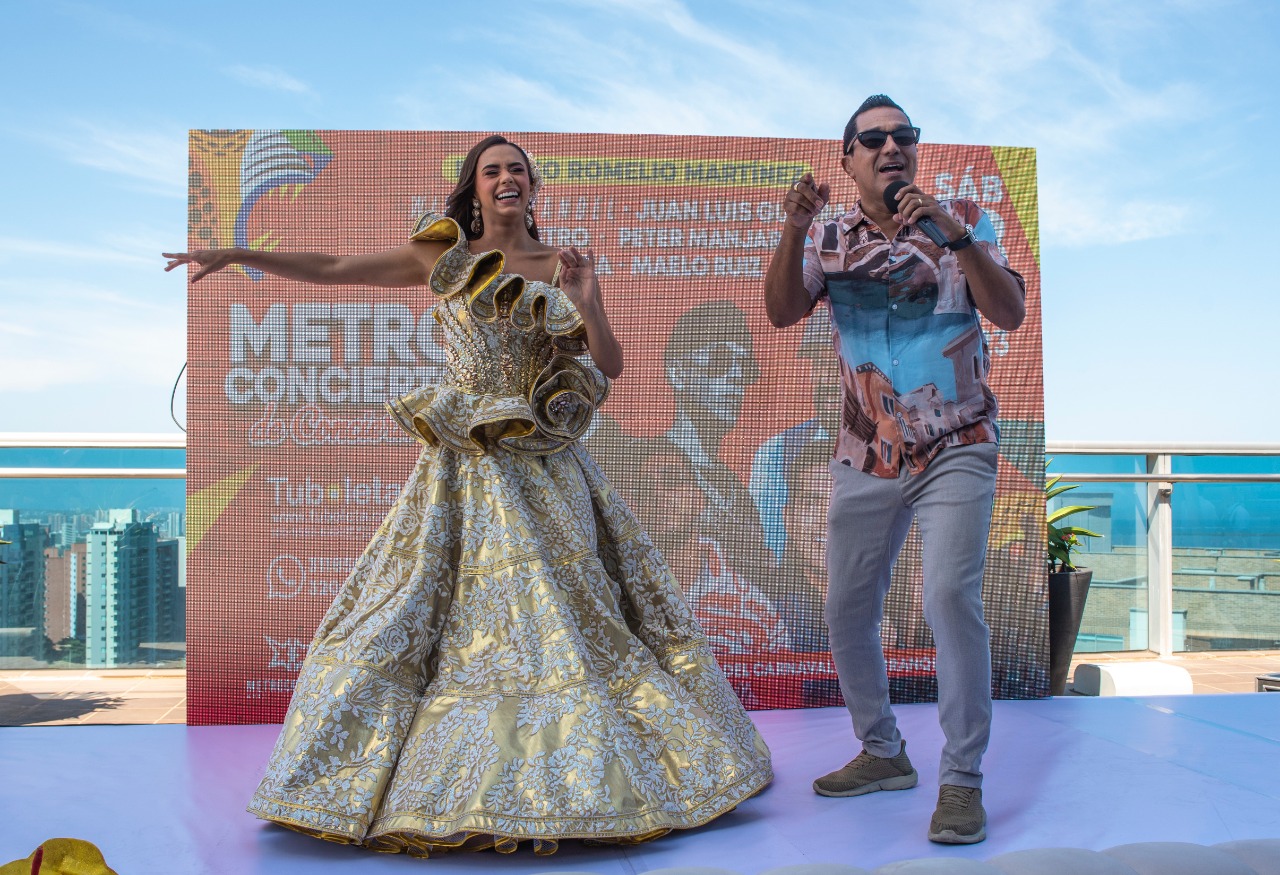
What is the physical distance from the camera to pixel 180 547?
408 cm

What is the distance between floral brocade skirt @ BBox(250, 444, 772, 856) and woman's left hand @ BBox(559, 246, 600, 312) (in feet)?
1.19

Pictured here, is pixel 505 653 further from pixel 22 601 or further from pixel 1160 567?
pixel 1160 567

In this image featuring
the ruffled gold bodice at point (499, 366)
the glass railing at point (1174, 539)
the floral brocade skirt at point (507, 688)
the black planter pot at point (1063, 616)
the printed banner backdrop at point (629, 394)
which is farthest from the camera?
the glass railing at point (1174, 539)

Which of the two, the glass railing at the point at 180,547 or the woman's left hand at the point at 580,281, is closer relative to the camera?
the woman's left hand at the point at 580,281

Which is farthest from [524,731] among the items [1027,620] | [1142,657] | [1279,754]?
[1142,657]

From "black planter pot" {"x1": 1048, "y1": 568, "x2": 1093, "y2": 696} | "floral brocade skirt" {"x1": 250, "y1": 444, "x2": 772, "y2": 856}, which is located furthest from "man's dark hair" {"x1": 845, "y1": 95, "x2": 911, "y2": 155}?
"black planter pot" {"x1": 1048, "y1": 568, "x2": 1093, "y2": 696}

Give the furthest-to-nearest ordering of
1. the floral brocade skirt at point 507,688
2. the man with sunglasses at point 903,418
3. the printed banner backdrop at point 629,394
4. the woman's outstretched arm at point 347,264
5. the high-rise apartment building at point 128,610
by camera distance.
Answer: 1. the high-rise apartment building at point 128,610
2. the printed banner backdrop at point 629,394
3. the woman's outstretched arm at point 347,264
4. the man with sunglasses at point 903,418
5. the floral brocade skirt at point 507,688

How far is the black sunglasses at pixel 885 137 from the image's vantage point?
2.28 m

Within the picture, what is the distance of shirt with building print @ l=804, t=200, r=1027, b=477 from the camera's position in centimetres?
228

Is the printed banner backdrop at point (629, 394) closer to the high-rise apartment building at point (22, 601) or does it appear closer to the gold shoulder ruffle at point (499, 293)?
the high-rise apartment building at point (22, 601)

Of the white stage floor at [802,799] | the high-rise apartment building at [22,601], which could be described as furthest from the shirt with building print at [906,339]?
the high-rise apartment building at [22,601]

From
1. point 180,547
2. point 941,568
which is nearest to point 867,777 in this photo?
point 941,568

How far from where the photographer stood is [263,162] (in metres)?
3.80

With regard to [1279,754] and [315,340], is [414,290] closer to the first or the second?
[315,340]
